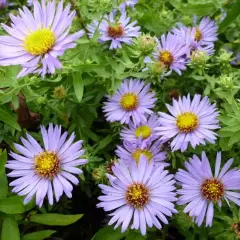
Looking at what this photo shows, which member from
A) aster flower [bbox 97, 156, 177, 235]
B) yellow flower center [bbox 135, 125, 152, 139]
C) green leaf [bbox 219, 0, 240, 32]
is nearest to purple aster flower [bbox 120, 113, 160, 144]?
yellow flower center [bbox 135, 125, 152, 139]

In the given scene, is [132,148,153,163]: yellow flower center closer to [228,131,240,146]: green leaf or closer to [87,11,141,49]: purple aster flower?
[228,131,240,146]: green leaf

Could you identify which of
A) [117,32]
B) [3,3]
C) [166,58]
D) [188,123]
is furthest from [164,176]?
[3,3]

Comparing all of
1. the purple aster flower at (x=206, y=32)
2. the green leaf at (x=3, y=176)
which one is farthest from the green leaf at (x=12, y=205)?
the purple aster flower at (x=206, y=32)

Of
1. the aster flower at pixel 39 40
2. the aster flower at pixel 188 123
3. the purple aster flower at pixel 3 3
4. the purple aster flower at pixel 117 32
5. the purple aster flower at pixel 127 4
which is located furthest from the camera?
the purple aster flower at pixel 3 3

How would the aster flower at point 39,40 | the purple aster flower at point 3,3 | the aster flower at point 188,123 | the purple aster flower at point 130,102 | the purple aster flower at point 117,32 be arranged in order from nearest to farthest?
1. the aster flower at point 39,40
2. the aster flower at point 188,123
3. the purple aster flower at point 130,102
4. the purple aster flower at point 117,32
5. the purple aster flower at point 3,3

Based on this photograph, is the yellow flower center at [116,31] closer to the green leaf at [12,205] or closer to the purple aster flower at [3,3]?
the purple aster flower at [3,3]

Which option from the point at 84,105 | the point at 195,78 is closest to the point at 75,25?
the point at 84,105

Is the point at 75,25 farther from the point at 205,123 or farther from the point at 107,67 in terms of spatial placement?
the point at 205,123
